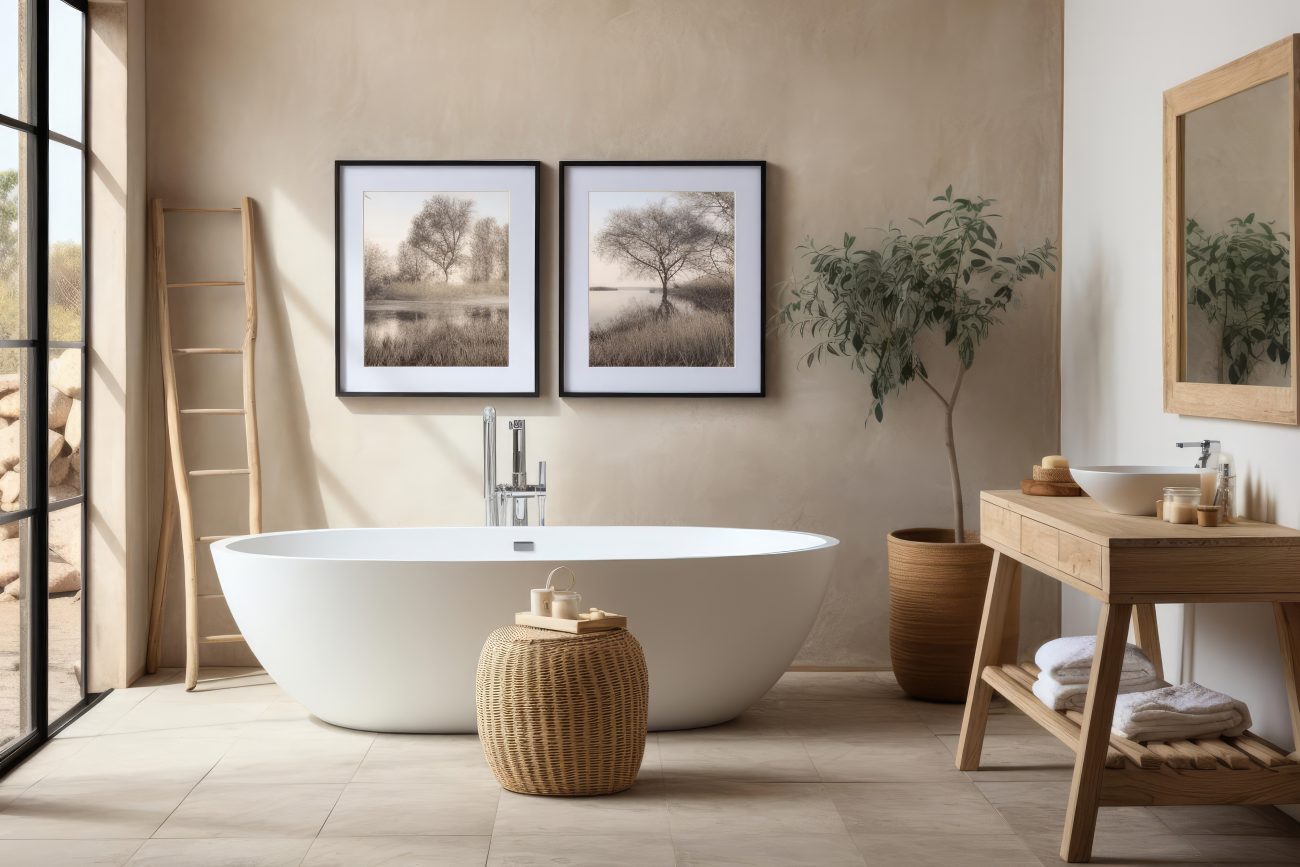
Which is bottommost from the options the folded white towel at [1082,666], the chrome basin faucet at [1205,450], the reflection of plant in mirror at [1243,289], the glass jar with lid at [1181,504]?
the folded white towel at [1082,666]

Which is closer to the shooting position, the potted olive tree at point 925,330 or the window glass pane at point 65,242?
the window glass pane at point 65,242

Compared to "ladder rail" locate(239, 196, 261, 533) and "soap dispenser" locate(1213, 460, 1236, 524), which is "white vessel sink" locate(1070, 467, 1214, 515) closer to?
"soap dispenser" locate(1213, 460, 1236, 524)

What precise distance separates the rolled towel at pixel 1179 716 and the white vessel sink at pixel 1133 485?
0.46m

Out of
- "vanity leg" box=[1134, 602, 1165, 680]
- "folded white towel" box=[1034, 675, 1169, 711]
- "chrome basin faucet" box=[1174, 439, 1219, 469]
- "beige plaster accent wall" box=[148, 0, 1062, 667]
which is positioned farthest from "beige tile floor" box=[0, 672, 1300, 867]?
"beige plaster accent wall" box=[148, 0, 1062, 667]

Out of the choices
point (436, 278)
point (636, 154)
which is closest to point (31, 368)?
point (436, 278)

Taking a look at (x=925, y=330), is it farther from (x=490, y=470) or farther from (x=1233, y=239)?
(x=490, y=470)

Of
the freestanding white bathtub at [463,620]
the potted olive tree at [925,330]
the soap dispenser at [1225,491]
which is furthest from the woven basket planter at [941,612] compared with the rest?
the soap dispenser at [1225,491]

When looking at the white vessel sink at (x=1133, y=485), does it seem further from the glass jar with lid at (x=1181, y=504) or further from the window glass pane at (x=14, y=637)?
the window glass pane at (x=14, y=637)

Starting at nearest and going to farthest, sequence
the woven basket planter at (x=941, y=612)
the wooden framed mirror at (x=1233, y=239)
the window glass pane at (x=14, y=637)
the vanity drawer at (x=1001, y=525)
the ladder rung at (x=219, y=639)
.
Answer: the wooden framed mirror at (x=1233, y=239) → the vanity drawer at (x=1001, y=525) → the window glass pane at (x=14, y=637) → the woven basket planter at (x=941, y=612) → the ladder rung at (x=219, y=639)

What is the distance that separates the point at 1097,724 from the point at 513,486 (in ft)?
7.83

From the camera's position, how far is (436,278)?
4789 mm

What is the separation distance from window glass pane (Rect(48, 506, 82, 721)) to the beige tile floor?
0.14 m

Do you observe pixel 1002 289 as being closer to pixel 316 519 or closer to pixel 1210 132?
pixel 1210 132

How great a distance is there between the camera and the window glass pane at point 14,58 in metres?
3.67
